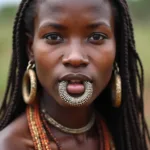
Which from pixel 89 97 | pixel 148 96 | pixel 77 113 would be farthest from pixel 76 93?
pixel 148 96

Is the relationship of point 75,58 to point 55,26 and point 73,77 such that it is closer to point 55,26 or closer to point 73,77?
point 73,77

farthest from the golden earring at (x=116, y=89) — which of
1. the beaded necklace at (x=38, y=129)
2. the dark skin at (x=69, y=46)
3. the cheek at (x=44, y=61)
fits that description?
the cheek at (x=44, y=61)

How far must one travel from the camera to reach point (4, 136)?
3.00m

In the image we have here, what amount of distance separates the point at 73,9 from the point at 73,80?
325mm

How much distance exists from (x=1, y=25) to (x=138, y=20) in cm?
332

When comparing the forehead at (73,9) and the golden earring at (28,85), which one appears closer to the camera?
the forehead at (73,9)

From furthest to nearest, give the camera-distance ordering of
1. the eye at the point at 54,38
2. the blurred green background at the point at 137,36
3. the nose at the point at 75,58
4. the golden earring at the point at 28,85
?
1. the blurred green background at the point at 137,36
2. the golden earring at the point at 28,85
3. the eye at the point at 54,38
4. the nose at the point at 75,58

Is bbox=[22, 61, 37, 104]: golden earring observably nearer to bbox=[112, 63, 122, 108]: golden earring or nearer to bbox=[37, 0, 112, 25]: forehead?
bbox=[37, 0, 112, 25]: forehead

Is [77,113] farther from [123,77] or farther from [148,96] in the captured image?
[148,96]

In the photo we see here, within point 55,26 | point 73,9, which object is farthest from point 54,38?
point 73,9

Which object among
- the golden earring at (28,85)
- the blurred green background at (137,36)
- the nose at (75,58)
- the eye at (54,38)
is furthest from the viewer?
the blurred green background at (137,36)

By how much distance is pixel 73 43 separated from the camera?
9.57 ft

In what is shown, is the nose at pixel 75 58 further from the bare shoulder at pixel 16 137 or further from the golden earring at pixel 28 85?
the bare shoulder at pixel 16 137

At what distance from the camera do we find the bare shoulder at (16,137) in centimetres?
298
